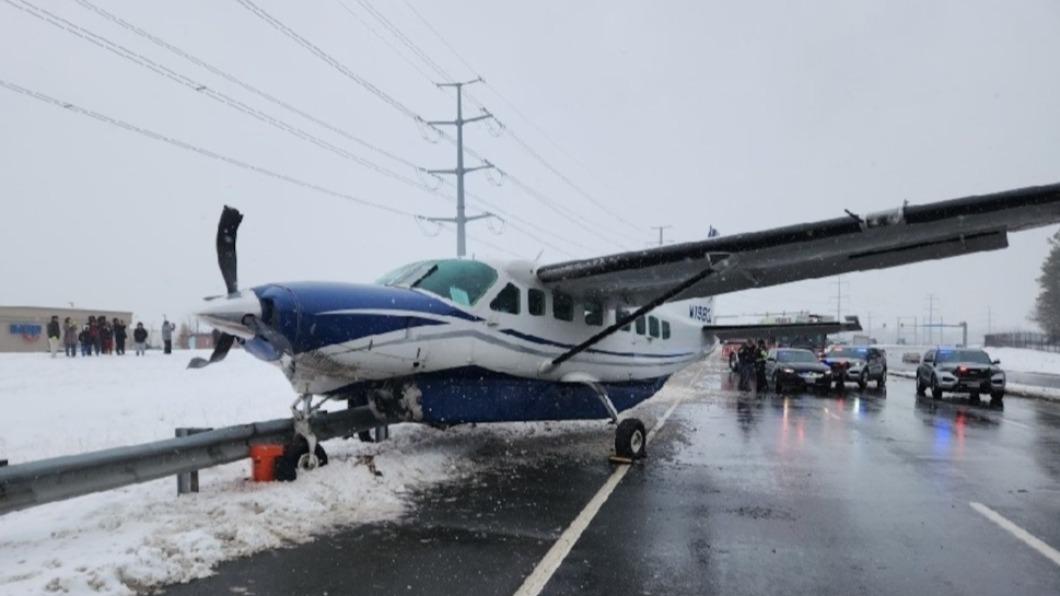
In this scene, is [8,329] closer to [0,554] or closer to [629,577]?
[0,554]

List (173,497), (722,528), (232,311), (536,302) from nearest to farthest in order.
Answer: (722,528) < (232,311) < (173,497) < (536,302)


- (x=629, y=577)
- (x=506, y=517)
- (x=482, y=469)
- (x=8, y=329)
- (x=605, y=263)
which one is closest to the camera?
(x=629, y=577)

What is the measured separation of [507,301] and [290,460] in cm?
364

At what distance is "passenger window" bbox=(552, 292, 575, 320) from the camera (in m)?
10.8

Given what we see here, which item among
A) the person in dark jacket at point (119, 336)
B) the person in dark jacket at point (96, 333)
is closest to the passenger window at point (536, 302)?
the person in dark jacket at point (96, 333)

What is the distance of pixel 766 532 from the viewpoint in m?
6.23

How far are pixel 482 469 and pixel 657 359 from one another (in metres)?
5.73

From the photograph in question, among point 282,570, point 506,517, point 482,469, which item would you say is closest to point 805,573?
point 506,517

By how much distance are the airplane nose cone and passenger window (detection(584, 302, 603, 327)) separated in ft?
19.8

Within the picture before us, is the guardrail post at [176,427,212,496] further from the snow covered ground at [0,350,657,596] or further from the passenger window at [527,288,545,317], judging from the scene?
the passenger window at [527,288,545,317]

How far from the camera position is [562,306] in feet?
36.0

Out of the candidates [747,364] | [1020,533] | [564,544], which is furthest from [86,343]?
[1020,533]

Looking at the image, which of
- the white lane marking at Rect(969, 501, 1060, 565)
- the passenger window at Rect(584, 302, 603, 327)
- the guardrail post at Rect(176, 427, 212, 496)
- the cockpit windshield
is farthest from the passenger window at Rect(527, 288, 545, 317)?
the white lane marking at Rect(969, 501, 1060, 565)

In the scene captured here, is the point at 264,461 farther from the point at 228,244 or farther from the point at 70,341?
the point at 70,341
